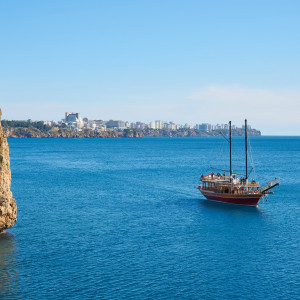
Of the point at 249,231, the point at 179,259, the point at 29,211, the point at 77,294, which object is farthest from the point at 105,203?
the point at 77,294

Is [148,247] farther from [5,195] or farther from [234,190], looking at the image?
[234,190]

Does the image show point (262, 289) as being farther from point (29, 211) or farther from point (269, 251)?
point (29, 211)

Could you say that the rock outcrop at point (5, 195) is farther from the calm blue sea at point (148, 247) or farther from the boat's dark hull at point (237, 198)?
the boat's dark hull at point (237, 198)

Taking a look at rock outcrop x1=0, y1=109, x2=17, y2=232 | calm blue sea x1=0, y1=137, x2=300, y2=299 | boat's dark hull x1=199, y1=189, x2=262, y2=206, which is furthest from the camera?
boat's dark hull x1=199, y1=189, x2=262, y2=206

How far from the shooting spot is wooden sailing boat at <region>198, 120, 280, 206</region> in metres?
71.9

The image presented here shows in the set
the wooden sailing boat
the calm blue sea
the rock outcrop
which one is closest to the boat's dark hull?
the wooden sailing boat

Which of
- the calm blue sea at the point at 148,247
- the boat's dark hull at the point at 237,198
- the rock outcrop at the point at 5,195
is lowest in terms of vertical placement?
the calm blue sea at the point at 148,247

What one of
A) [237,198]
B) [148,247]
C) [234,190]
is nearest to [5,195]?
[148,247]

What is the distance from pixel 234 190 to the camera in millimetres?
73688

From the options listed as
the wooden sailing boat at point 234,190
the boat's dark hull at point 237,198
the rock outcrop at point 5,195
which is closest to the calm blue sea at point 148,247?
the boat's dark hull at point 237,198

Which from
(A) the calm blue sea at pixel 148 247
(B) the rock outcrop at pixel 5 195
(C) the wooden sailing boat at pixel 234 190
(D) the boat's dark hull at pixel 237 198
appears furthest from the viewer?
(D) the boat's dark hull at pixel 237 198

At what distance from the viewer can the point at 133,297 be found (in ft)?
118

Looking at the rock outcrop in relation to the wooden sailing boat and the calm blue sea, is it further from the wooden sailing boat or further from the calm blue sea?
the wooden sailing boat

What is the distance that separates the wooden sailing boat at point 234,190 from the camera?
71.9m
